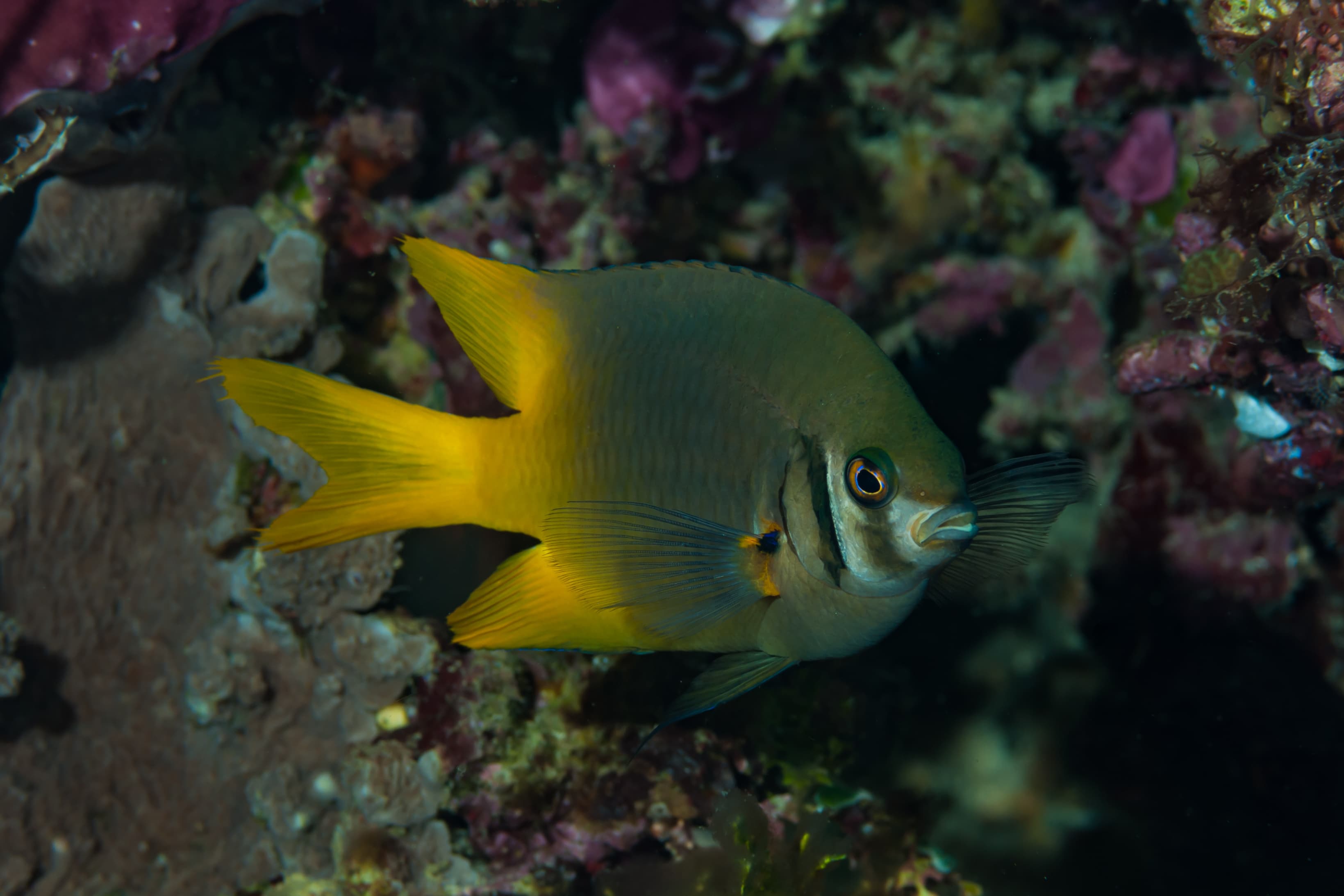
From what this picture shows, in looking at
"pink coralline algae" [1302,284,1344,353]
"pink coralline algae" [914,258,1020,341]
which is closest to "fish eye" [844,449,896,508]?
"pink coralline algae" [1302,284,1344,353]

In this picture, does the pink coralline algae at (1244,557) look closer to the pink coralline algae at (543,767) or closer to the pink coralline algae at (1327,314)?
the pink coralline algae at (1327,314)

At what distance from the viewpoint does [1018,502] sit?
7.02ft

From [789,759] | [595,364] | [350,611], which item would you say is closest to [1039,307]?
[789,759]

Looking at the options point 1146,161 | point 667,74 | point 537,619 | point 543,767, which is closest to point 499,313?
point 537,619

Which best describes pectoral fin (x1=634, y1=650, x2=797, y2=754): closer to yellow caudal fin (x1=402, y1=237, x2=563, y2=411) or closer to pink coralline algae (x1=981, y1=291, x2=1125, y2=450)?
yellow caudal fin (x1=402, y1=237, x2=563, y2=411)

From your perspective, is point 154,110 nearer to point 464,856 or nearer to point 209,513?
point 209,513

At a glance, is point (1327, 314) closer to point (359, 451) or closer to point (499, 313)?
point (499, 313)

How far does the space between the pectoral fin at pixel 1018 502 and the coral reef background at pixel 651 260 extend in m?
0.89

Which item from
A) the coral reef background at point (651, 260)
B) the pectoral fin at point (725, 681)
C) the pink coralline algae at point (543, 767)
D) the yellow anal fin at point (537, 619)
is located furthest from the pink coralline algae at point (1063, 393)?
the yellow anal fin at point (537, 619)

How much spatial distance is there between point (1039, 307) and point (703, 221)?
2078mm

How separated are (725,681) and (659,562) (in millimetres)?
425

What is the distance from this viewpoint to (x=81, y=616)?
3.38 m

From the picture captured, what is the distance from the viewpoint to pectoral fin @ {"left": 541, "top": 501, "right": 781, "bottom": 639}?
1896 millimetres

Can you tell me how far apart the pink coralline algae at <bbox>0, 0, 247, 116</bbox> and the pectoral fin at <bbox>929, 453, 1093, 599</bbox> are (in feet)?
10.0
